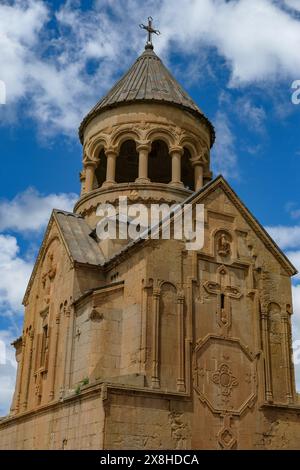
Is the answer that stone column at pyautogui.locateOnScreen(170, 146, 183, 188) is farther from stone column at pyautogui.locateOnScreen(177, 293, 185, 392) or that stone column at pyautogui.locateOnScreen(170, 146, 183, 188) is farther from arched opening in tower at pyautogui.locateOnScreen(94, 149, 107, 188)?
stone column at pyautogui.locateOnScreen(177, 293, 185, 392)

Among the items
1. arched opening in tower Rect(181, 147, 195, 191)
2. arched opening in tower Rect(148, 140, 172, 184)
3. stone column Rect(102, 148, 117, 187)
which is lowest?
stone column Rect(102, 148, 117, 187)

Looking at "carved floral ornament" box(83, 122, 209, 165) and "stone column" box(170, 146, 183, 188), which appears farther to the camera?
"carved floral ornament" box(83, 122, 209, 165)

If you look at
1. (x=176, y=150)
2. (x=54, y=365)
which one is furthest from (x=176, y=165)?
(x=54, y=365)

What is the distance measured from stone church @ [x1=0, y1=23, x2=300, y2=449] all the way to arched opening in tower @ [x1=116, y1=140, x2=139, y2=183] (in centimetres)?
371

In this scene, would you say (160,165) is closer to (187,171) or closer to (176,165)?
(187,171)

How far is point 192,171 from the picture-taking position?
24.3 meters

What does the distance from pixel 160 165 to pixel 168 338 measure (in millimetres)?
10909

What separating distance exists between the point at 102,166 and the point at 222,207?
25.1ft

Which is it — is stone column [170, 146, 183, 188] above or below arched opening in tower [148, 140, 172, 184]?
below

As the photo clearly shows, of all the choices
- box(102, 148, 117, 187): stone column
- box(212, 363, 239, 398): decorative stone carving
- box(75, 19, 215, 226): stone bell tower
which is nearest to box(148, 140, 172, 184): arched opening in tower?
box(75, 19, 215, 226): stone bell tower

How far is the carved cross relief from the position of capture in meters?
17.2
